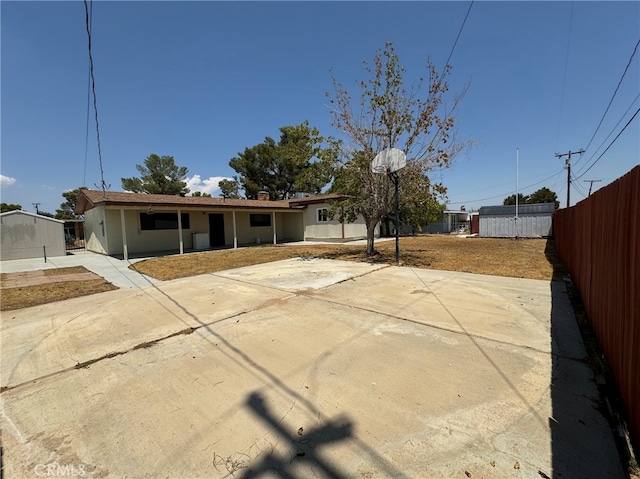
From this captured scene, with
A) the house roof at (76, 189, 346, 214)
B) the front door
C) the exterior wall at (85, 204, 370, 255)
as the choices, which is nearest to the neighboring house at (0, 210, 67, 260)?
the exterior wall at (85, 204, 370, 255)

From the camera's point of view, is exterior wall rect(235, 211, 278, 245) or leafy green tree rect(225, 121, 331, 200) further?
leafy green tree rect(225, 121, 331, 200)

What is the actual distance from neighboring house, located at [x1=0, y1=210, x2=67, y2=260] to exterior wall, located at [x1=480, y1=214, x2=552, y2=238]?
28039 mm

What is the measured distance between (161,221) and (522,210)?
24172mm

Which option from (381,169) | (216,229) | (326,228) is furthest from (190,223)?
(381,169)

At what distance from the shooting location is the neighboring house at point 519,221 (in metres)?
20.5

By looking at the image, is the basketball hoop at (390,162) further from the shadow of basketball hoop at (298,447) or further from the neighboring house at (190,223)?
the shadow of basketball hoop at (298,447)

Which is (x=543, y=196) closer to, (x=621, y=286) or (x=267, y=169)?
(x=267, y=169)

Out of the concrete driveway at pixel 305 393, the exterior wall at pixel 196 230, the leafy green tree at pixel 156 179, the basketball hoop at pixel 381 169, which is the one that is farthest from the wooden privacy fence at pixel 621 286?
the leafy green tree at pixel 156 179

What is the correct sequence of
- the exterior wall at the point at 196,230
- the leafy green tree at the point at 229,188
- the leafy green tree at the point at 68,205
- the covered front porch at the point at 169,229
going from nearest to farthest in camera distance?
the covered front porch at the point at 169,229 → the exterior wall at the point at 196,230 → the leafy green tree at the point at 229,188 → the leafy green tree at the point at 68,205

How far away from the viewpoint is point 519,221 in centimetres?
2136

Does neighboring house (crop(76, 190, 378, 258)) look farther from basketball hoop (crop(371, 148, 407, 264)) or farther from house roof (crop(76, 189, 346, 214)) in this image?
basketball hoop (crop(371, 148, 407, 264))

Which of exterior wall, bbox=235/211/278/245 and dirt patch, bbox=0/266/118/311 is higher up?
exterior wall, bbox=235/211/278/245

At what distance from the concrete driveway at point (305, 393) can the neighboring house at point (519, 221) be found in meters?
19.5

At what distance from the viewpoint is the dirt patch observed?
6.02 metres
